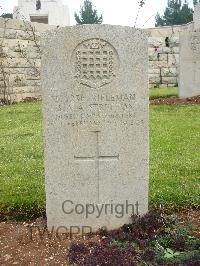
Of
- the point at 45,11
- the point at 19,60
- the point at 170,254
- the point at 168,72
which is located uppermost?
the point at 45,11

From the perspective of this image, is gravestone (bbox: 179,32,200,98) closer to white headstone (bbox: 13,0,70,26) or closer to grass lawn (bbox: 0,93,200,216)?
grass lawn (bbox: 0,93,200,216)

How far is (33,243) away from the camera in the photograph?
3.75m

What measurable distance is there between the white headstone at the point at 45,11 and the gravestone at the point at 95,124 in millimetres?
15011

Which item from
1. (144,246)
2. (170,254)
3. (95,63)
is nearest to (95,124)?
(95,63)

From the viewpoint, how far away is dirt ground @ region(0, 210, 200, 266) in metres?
3.52

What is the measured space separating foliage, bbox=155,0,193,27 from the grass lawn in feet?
84.1

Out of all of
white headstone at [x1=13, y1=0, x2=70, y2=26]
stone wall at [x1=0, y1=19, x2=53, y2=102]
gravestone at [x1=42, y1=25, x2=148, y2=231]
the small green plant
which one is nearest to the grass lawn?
gravestone at [x1=42, y1=25, x2=148, y2=231]

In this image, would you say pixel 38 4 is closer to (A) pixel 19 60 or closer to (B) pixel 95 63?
(A) pixel 19 60

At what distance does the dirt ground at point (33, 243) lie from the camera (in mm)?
3518

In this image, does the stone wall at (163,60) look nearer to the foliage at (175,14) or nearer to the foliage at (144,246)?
the foliage at (144,246)

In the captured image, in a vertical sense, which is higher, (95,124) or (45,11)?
(45,11)

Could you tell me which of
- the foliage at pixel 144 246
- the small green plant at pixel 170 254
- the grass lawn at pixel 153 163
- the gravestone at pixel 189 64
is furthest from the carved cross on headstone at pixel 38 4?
the small green plant at pixel 170 254

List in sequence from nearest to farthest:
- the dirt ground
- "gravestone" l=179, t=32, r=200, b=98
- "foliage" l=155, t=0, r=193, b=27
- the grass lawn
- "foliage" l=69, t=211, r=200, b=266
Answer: "foliage" l=69, t=211, r=200, b=266, the dirt ground, the grass lawn, "gravestone" l=179, t=32, r=200, b=98, "foliage" l=155, t=0, r=193, b=27

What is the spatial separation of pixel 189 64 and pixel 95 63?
30.6 feet
